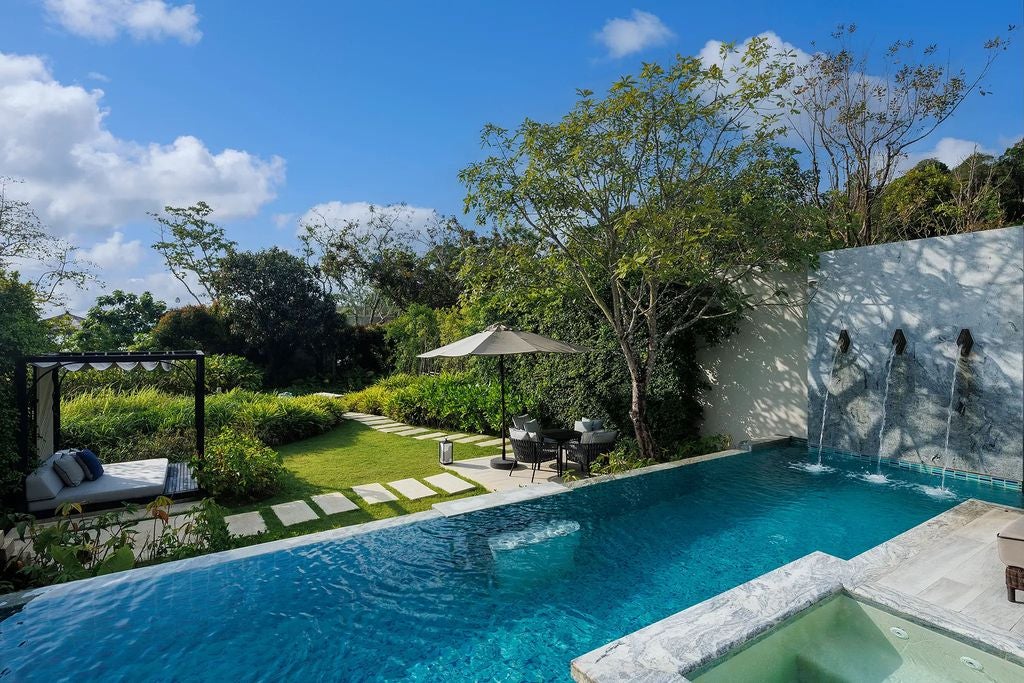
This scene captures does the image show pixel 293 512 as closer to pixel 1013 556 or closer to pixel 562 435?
pixel 562 435

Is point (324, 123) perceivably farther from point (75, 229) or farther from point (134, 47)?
point (75, 229)

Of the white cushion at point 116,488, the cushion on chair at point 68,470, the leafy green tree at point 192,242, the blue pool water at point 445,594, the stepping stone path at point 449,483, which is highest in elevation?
the leafy green tree at point 192,242

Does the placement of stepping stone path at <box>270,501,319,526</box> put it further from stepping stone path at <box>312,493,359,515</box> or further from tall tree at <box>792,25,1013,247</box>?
tall tree at <box>792,25,1013,247</box>

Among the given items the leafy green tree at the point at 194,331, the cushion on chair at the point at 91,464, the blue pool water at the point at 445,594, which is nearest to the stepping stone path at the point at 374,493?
the blue pool water at the point at 445,594

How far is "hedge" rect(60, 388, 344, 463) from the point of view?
8.68 meters

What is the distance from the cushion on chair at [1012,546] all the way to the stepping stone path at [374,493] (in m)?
5.89

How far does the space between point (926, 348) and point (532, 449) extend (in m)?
5.90

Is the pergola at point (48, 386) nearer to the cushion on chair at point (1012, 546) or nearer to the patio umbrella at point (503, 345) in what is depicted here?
the patio umbrella at point (503, 345)

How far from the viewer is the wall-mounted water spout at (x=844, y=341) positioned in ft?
26.5

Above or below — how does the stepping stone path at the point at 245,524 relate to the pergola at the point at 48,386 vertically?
below

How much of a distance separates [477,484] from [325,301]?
17.2m

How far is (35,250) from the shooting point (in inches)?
551

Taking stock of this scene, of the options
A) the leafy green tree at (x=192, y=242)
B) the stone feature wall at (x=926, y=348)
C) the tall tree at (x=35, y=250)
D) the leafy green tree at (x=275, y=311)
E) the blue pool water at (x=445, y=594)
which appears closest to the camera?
the blue pool water at (x=445, y=594)

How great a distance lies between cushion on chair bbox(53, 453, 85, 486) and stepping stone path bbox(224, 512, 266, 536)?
228 centimetres
